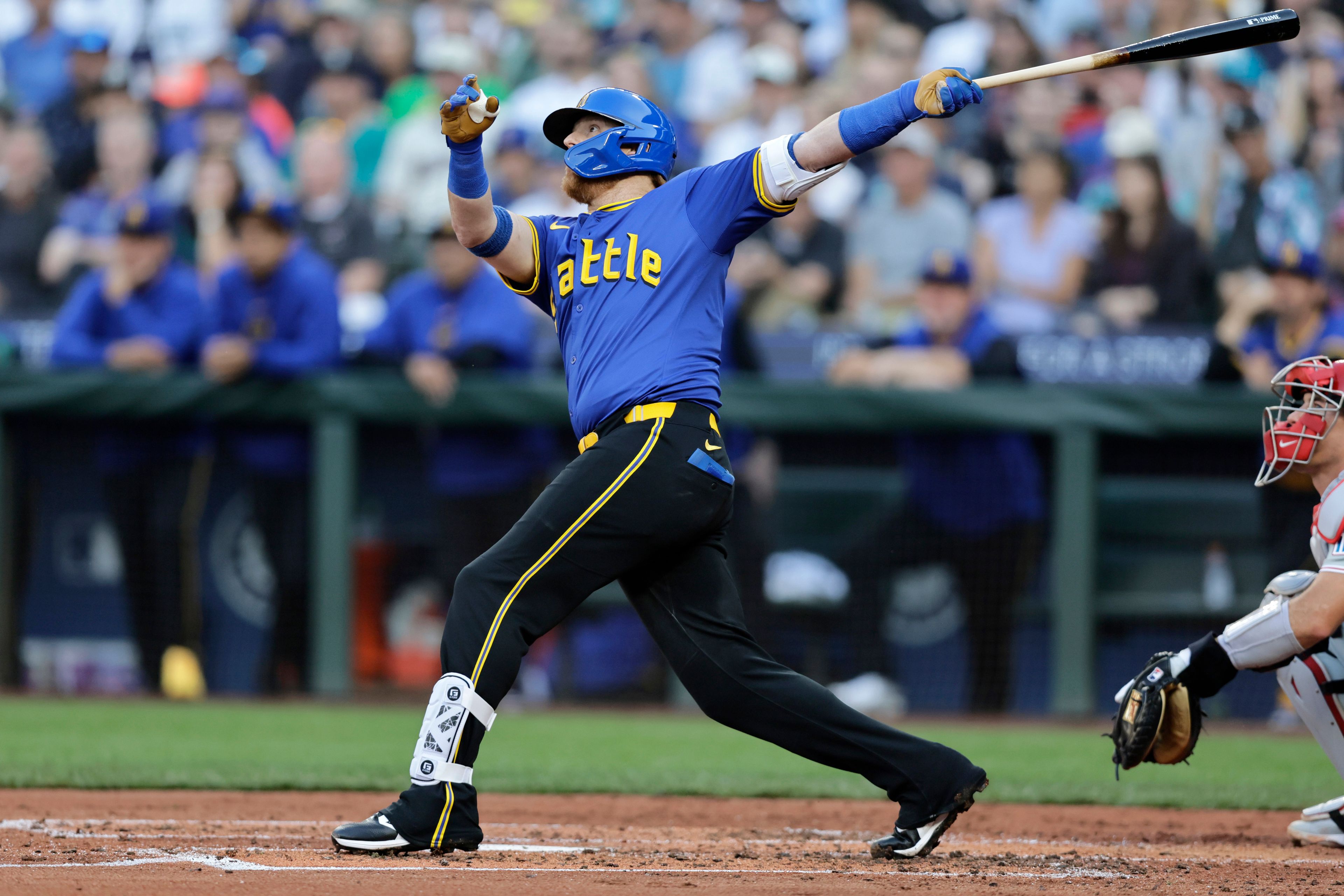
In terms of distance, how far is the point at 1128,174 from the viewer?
9188 mm

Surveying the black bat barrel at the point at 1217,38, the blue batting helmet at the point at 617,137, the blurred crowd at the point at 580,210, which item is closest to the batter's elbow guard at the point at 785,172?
the blue batting helmet at the point at 617,137

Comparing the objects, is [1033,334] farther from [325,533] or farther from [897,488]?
[325,533]

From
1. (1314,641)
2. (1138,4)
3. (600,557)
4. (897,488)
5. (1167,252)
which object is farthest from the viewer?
(1138,4)

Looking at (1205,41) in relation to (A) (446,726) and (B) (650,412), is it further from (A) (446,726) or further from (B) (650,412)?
(A) (446,726)

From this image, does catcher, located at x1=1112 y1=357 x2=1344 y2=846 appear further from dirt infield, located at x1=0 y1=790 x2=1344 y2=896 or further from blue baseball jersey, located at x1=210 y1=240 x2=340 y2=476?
blue baseball jersey, located at x1=210 y1=240 x2=340 y2=476

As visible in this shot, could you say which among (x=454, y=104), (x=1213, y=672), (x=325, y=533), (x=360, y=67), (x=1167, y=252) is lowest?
(x=1213, y=672)

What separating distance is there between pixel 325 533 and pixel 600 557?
16.6 ft

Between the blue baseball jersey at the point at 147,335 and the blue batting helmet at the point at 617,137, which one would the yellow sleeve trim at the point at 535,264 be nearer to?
the blue batting helmet at the point at 617,137

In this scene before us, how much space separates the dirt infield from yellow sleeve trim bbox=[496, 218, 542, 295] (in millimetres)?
1494

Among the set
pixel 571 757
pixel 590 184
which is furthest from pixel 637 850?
pixel 571 757

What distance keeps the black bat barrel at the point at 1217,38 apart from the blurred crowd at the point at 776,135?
3.92 metres

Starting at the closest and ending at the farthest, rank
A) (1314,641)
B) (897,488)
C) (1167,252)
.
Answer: (1314,641) → (897,488) → (1167,252)

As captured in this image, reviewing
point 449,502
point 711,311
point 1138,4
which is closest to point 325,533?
point 449,502

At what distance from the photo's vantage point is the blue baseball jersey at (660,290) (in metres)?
3.91
